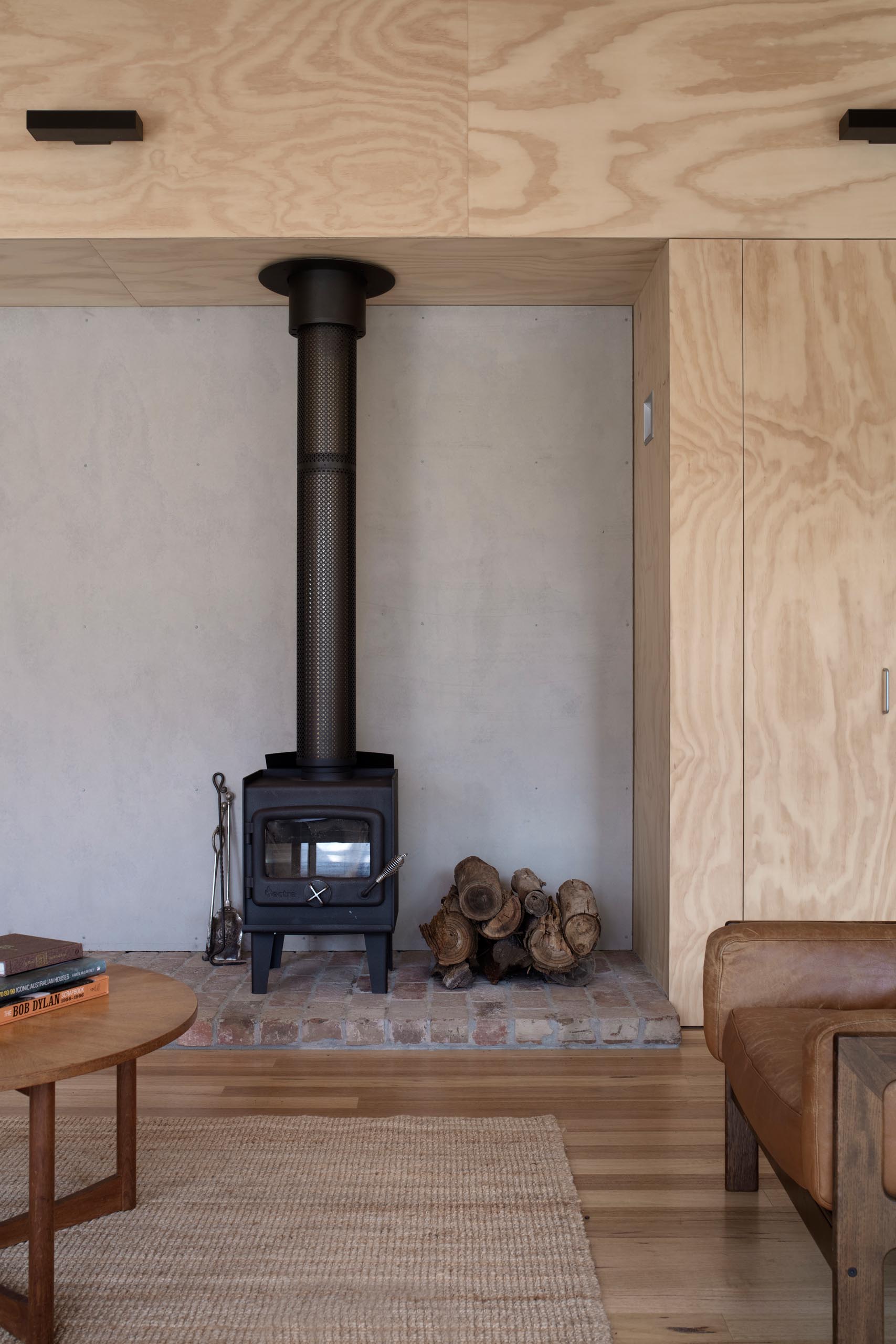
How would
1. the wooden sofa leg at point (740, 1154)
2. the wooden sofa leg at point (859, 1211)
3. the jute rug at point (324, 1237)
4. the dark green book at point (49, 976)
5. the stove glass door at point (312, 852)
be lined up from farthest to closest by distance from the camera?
the stove glass door at point (312, 852), the wooden sofa leg at point (740, 1154), the dark green book at point (49, 976), the jute rug at point (324, 1237), the wooden sofa leg at point (859, 1211)

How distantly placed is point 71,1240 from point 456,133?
9.96ft

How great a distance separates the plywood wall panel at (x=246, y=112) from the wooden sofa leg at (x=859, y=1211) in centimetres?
261

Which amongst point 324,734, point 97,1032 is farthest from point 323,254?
point 97,1032

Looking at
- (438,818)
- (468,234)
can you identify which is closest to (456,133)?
(468,234)

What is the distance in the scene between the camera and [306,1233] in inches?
80.7

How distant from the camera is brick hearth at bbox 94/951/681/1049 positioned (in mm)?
3088

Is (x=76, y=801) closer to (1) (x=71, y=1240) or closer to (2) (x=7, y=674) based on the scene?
(2) (x=7, y=674)

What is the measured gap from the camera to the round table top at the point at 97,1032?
1.64 meters

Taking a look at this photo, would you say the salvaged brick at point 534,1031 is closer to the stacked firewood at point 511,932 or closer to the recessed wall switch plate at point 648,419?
the stacked firewood at point 511,932

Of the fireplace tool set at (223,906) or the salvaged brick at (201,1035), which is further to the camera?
the fireplace tool set at (223,906)

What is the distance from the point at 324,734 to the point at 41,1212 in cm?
186

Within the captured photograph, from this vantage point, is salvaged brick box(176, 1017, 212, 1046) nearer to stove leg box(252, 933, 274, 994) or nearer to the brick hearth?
the brick hearth

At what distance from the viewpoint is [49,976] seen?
76.7 inches

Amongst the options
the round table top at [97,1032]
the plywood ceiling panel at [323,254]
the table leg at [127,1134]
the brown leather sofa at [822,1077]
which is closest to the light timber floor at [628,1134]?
the brown leather sofa at [822,1077]
